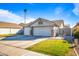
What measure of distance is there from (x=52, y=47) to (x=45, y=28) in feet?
2.47

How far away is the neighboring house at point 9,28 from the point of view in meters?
6.60

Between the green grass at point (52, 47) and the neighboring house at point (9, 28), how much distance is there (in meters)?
0.76

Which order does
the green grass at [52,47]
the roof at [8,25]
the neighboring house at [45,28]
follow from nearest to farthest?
the green grass at [52,47] < the neighboring house at [45,28] < the roof at [8,25]

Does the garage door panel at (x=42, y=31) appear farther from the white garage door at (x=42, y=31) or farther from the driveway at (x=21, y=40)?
the driveway at (x=21, y=40)

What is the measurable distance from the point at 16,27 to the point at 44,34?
0.95m

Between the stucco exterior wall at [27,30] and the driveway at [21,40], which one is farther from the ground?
the stucco exterior wall at [27,30]

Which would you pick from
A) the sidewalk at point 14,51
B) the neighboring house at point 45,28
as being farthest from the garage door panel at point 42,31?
the sidewalk at point 14,51

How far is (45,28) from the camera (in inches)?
265

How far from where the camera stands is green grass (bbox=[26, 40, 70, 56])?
6.21 m

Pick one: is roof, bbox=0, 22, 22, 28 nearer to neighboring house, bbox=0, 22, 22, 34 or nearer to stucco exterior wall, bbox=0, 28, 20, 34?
neighboring house, bbox=0, 22, 22, 34

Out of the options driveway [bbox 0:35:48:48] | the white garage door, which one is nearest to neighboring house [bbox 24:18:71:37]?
the white garage door

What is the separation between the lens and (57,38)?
6.43 m

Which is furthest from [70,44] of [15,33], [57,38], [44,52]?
[15,33]

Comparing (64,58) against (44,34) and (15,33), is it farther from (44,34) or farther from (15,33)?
(15,33)
